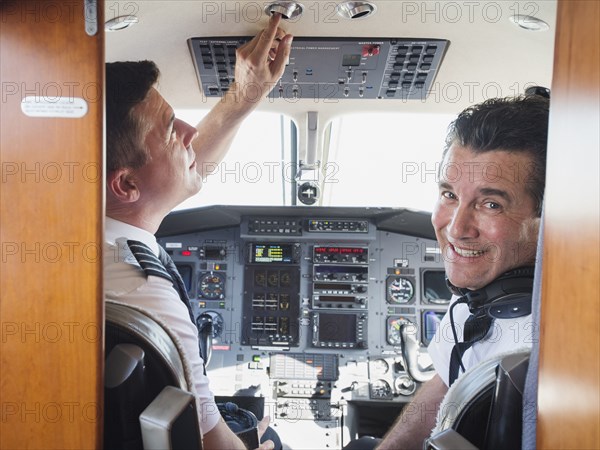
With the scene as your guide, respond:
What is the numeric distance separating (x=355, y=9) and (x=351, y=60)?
0.38 m

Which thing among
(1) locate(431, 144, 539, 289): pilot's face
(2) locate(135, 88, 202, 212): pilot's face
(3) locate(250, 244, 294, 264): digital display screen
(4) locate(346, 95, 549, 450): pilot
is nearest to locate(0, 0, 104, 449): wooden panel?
(2) locate(135, 88, 202, 212): pilot's face

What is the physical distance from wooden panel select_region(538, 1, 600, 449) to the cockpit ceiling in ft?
2.87

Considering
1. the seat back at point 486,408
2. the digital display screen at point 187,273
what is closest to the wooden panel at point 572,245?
the seat back at point 486,408

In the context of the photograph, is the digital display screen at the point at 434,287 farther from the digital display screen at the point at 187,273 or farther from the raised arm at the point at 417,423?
the raised arm at the point at 417,423

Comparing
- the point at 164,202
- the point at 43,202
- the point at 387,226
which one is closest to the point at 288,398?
the point at 387,226

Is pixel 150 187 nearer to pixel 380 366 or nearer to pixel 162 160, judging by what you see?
pixel 162 160

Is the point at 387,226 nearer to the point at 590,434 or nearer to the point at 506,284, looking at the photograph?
the point at 506,284

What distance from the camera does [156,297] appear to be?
150 cm

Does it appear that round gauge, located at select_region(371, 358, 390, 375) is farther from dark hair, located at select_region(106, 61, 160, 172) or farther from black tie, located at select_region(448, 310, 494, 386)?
dark hair, located at select_region(106, 61, 160, 172)

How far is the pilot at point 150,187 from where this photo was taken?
→ 1.50 m

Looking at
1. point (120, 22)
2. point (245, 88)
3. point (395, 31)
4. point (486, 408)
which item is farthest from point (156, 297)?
point (395, 31)

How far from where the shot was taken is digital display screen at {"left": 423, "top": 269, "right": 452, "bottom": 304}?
14.2 ft

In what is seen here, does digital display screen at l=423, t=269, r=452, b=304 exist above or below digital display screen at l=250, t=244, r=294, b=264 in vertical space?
below

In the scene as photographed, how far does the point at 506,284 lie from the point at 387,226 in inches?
105
